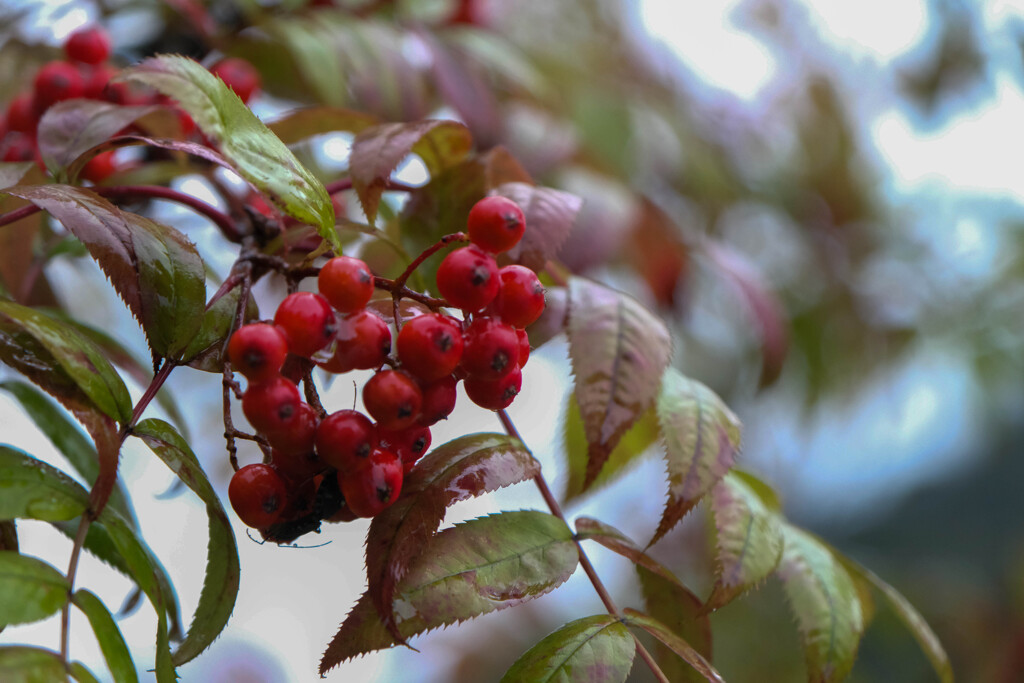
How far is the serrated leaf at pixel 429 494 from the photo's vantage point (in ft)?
1.11

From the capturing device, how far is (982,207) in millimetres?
1753

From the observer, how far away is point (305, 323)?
13.0 inches

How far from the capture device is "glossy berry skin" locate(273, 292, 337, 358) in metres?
0.33

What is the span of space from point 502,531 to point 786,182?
1.32 m

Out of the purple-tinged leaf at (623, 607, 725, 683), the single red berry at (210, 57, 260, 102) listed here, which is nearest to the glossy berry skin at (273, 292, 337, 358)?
the purple-tinged leaf at (623, 607, 725, 683)

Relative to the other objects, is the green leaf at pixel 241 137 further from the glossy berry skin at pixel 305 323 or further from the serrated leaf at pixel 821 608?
the serrated leaf at pixel 821 608

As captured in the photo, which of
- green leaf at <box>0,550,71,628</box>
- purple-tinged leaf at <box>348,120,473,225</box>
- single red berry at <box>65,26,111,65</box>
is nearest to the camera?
green leaf at <box>0,550,71,628</box>

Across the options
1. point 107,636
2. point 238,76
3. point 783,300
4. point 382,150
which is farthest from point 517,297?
point 783,300

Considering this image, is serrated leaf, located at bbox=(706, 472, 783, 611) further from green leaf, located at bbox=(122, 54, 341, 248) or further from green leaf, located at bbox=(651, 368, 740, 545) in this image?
green leaf, located at bbox=(122, 54, 341, 248)

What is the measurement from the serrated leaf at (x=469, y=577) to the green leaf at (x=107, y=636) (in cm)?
8

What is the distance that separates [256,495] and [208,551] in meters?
0.06

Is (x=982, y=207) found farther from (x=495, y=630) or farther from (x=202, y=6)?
(x=202, y=6)

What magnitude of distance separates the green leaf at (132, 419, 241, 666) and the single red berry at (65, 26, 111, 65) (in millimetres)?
458

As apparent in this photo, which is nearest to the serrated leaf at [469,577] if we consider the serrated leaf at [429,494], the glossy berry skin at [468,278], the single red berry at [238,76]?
the serrated leaf at [429,494]
